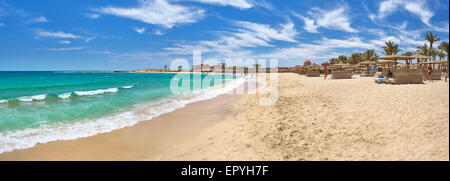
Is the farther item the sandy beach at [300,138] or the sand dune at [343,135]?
the sandy beach at [300,138]

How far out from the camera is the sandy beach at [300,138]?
3.70 metres

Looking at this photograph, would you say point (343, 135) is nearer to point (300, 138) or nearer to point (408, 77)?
point (300, 138)

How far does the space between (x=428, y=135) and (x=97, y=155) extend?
6.88m

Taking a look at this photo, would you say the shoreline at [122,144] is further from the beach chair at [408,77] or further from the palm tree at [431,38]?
the palm tree at [431,38]

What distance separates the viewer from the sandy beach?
3.70 metres

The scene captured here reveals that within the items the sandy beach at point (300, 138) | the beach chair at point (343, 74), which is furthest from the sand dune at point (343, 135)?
the beach chair at point (343, 74)

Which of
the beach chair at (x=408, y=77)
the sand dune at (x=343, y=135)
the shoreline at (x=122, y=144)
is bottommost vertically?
the shoreline at (x=122, y=144)

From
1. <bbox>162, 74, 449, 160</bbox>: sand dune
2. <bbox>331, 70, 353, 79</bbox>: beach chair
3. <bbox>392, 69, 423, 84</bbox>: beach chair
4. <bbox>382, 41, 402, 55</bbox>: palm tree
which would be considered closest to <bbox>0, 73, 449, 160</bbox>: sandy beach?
<bbox>162, 74, 449, 160</bbox>: sand dune

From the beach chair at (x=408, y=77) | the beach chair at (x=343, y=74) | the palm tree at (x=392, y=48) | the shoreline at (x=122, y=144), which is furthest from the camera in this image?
the palm tree at (x=392, y=48)

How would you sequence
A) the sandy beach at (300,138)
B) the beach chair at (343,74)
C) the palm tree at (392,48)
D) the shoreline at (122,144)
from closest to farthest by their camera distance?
1. the sandy beach at (300,138)
2. the shoreline at (122,144)
3. the beach chair at (343,74)
4. the palm tree at (392,48)

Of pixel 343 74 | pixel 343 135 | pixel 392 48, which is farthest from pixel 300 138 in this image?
pixel 392 48

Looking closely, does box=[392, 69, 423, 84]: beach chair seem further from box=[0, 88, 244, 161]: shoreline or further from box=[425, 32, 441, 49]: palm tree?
box=[425, 32, 441, 49]: palm tree
